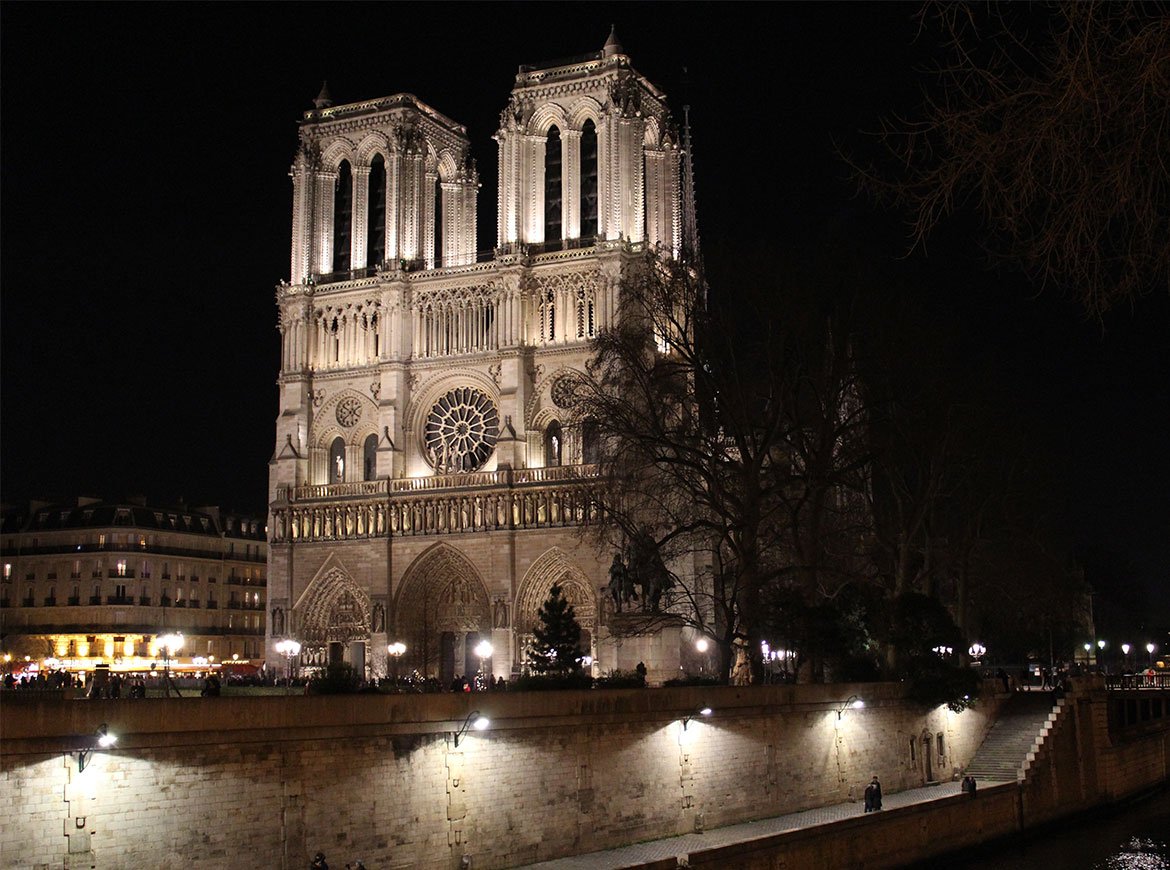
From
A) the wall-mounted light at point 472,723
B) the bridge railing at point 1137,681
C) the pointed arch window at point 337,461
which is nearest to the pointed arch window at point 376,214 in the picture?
the pointed arch window at point 337,461

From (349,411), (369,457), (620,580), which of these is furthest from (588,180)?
(620,580)

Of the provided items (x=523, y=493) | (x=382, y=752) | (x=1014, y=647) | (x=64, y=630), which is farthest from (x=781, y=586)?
(x=64, y=630)

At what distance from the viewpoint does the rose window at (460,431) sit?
175ft

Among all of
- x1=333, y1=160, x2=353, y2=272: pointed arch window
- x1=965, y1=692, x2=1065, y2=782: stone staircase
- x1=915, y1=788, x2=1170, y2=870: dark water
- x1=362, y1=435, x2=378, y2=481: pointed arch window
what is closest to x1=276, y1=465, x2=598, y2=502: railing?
x1=362, y1=435, x2=378, y2=481: pointed arch window

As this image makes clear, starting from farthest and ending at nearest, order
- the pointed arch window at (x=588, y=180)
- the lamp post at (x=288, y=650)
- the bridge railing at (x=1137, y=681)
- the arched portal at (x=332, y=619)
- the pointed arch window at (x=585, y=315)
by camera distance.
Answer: the pointed arch window at (x=588, y=180) → the arched portal at (x=332, y=619) → the pointed arch window at (x=585, y=315) → the lamp post at (x=288, y=650) → the bridge railing at (x=1137, y=681)

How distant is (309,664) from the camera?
5278 cm

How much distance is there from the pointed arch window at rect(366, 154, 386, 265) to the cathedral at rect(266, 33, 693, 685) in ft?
0.29

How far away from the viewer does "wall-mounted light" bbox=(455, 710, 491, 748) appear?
2056cm

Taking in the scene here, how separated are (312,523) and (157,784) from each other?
37704mm

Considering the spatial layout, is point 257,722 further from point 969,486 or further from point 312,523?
point 312,523

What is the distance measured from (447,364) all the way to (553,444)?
4990 millimetres

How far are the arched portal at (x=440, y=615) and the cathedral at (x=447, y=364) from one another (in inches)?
2.9

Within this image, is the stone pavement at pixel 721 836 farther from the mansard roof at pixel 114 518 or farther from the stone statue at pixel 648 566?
the mansard roof at pixel 114 518

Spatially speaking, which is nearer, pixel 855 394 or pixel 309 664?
pixel 855 394
